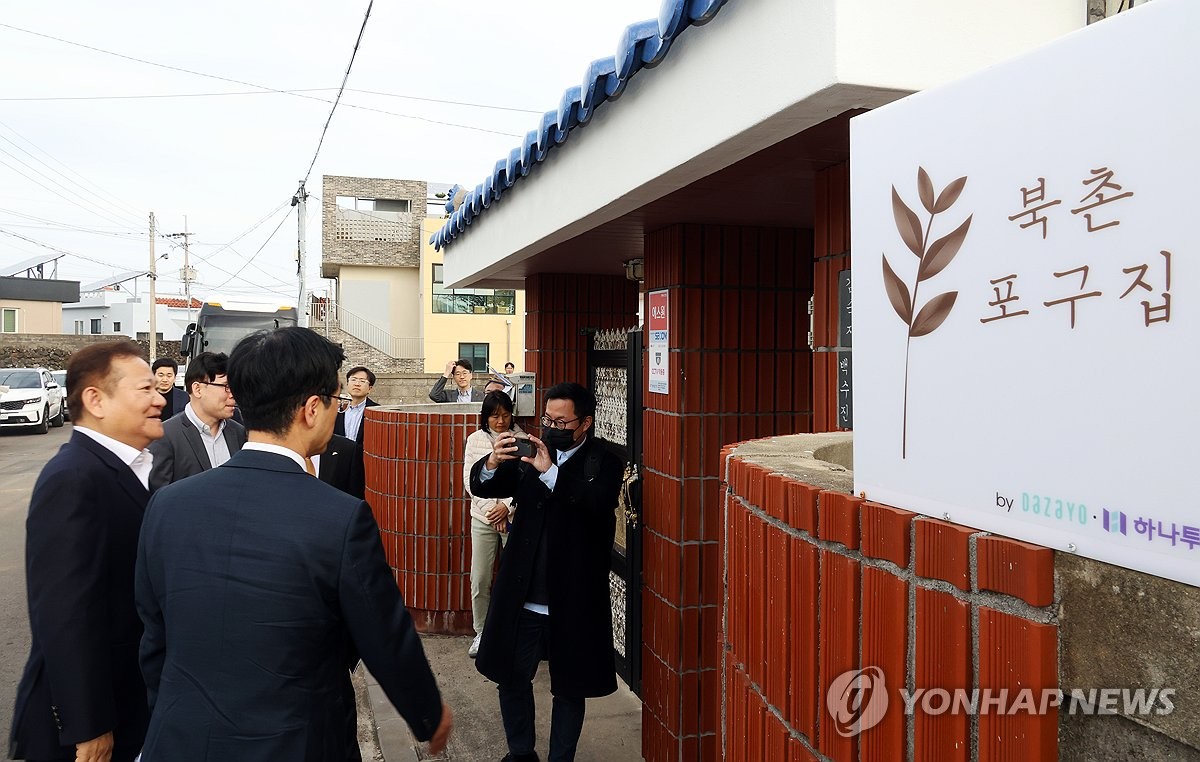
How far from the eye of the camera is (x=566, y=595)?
13.2 feet

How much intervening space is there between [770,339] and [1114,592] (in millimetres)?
3396

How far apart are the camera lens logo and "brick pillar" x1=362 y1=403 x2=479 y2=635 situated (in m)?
4.80

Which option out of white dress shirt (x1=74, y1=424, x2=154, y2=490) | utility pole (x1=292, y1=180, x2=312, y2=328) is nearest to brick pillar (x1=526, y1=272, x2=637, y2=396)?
white dress shirt (x1=74, y1=424, x2=154, y2=490)

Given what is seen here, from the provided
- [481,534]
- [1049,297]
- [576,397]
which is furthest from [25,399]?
[1049,297]

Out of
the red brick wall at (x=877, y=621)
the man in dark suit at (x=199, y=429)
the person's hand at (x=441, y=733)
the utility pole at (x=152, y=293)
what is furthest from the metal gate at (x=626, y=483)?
the utility pole at (x=152, y=293)

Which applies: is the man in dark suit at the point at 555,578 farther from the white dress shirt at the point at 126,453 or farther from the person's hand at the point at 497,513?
the white dress shirt at the point at 126,453

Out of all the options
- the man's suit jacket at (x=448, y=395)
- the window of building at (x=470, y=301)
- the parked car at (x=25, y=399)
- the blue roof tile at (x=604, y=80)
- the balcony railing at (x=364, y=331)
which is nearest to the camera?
the blue roof tile at (x=604, y=80)

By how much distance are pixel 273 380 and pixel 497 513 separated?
3.20 meters

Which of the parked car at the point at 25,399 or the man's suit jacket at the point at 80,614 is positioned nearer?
the man's suit jacket at the point at 80,614

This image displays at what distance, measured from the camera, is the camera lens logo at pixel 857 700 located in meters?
1.38

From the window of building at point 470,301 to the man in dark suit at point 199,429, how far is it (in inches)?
1041

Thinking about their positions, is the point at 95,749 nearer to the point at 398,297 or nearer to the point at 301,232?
the point at 301,232

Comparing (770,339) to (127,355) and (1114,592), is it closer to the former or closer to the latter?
(127,355)

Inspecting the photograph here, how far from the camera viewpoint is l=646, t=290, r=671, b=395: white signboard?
4.35 meters
